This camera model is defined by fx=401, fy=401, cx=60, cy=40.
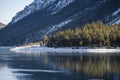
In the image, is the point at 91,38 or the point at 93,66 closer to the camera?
the point at 93,66

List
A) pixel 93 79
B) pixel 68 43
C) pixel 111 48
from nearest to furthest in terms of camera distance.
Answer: pixel 93 79, pixel 111 48, pixel 68 43

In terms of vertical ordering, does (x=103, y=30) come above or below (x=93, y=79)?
above

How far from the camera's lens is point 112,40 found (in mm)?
168375

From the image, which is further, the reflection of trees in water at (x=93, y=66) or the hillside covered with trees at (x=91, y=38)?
the hillside covered with trees at (x=91, y=38)

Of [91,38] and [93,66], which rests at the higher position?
[91,38]

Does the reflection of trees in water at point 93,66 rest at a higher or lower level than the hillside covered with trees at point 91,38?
lower

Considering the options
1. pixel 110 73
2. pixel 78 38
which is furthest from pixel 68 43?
pixel 110 73

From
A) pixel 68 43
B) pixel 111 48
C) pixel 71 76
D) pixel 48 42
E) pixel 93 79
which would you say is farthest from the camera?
pixel 48 42

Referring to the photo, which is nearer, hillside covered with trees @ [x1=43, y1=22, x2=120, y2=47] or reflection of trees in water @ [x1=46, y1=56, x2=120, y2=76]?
reflection of trees in water @ [x1=46, y1=56, x2=120, y2=76]

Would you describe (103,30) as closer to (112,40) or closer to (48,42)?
(112,40)

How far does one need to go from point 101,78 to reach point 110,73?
782cm

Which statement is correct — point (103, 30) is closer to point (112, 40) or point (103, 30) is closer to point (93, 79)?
point (112, 40)

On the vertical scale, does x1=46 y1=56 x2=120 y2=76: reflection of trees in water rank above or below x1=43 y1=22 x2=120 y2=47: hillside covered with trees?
below

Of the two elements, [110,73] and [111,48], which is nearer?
[110,73]
